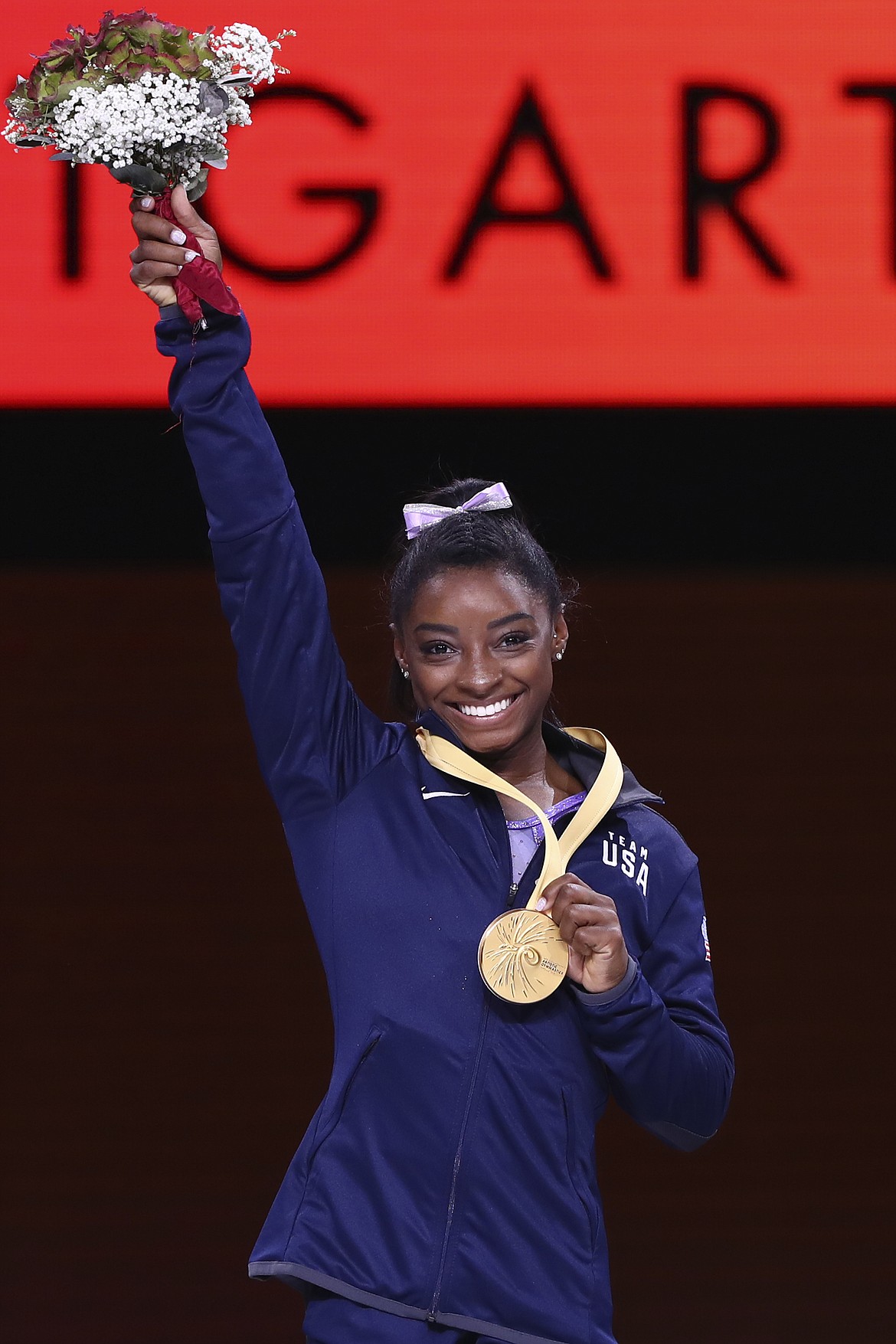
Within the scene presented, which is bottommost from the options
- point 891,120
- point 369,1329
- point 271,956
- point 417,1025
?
point 271,956

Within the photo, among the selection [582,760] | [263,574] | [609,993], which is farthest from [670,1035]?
[263,574]

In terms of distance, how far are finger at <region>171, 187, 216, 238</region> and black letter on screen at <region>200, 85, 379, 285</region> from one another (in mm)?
1516

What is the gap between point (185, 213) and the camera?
5.56 feet

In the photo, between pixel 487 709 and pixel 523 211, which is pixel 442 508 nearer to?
pixel 487 709

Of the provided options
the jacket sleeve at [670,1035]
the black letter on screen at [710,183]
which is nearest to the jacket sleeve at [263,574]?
the jacket sleeve at [670,1035]

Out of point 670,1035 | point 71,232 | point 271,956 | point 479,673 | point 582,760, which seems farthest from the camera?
point 271,956

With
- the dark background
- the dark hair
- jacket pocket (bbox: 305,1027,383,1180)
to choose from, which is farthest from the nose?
the dark background

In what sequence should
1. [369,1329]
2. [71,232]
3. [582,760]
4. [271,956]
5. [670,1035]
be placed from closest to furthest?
[369,1329] → [670,1035] → [582,760] → [71,232] → [271,956]

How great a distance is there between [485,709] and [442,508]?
0.28 metres

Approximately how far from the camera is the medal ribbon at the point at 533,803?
1.78m

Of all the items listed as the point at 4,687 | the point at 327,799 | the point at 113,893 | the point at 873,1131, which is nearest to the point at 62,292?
the point at 4,687

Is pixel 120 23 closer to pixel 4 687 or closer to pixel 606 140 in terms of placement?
pixel 606 140

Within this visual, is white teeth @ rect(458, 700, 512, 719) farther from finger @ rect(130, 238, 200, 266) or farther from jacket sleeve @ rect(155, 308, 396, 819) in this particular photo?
finger @ rect(130, 238, 200, 266)

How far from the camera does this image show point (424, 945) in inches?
67.7
